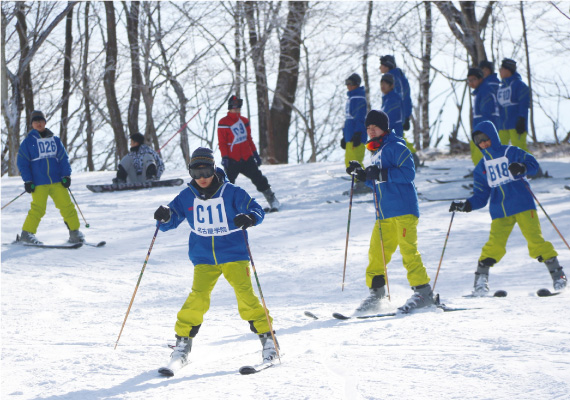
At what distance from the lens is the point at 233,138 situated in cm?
1023

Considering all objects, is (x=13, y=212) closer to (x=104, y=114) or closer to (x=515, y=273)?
(x=515, y=273)

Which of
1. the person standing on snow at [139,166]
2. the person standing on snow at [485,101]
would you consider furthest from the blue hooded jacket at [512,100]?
the person standing on snow at [139,166]

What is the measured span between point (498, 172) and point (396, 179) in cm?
126

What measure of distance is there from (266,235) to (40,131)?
10.7 feet

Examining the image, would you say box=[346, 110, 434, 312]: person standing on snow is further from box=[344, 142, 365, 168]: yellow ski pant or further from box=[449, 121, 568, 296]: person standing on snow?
box=[344, 142, 365, 168]: yellow ski pant

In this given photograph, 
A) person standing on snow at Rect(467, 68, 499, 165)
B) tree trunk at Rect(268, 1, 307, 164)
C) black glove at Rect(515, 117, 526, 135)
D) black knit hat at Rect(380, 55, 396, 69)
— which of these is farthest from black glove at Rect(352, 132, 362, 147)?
tree trunk at Rect(268, 1, 307, 164)

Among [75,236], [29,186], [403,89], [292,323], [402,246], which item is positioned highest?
[403,89]

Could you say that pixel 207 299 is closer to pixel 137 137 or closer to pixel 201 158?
pixel 201 158

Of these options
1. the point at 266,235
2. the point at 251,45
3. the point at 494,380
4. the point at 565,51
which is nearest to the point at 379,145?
the point at 494,380

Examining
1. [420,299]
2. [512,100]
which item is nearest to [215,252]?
[420,299]

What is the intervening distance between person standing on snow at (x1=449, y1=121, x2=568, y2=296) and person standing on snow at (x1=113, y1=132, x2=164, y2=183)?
840cm

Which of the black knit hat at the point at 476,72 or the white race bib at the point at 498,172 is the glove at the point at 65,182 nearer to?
the white race bib at the point at 498,172

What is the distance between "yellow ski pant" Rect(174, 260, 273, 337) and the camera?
15.0 feet

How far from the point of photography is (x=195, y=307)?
4578 millimetres
